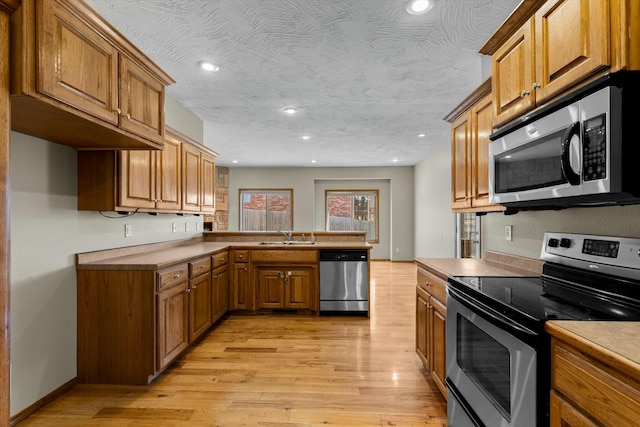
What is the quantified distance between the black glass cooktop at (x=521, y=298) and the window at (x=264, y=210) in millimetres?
7452

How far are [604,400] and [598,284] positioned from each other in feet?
2.51

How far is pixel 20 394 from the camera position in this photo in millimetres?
1969

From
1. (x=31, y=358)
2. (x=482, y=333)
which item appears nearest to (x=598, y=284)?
(x=482, y=333)

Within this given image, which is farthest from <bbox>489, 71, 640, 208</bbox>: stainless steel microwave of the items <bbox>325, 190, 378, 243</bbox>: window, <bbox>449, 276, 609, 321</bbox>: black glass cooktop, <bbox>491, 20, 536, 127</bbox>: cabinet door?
<bbox>325, 190, 378, 243</bbox>: window

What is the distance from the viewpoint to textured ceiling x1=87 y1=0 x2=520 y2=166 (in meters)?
2.16

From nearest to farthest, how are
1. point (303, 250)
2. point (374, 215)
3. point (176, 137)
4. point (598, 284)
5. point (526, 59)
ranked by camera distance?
point (598, 284) → point (526, 59) → point (176, 137) → point (303, 250) → point (374, 215)

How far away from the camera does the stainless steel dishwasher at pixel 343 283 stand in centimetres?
397

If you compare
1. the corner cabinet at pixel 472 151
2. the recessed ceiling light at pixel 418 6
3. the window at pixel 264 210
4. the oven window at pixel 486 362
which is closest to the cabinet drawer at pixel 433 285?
the oven window at pixel 486 362

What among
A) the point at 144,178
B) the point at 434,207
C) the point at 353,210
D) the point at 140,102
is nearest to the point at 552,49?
the point at 140,102

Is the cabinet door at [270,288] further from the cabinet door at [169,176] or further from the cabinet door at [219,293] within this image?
the cabinet door at [169,176]

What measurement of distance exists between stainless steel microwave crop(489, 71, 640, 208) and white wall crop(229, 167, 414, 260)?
23.4ft

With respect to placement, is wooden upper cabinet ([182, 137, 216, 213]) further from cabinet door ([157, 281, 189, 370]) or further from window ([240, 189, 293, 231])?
window ([240, 189, 293, 231])

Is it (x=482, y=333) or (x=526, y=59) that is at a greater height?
(x=526, y=59)

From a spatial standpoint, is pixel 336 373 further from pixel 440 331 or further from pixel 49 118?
pixel 49 118
